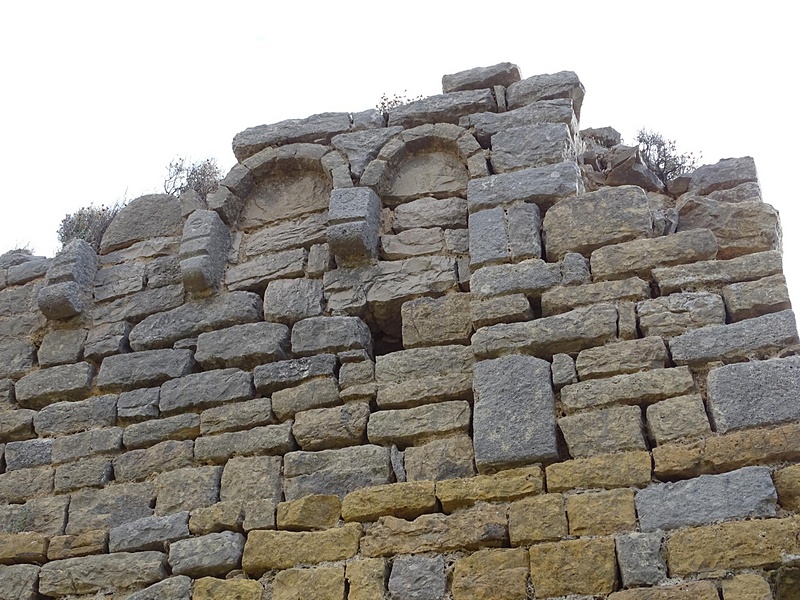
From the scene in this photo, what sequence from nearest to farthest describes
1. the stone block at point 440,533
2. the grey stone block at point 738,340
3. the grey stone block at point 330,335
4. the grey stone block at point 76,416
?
the stone block at point 440,533
the grey stone block at point 738,340
the grey stone block at point 330,335
the grey stone block at point 76,416

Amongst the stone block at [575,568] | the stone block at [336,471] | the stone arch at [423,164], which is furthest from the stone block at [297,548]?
the stone arch at [423,164]

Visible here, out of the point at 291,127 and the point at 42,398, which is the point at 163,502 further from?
the point at 291,127

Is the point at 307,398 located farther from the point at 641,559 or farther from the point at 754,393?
the point at 754,393

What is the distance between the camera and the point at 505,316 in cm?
442

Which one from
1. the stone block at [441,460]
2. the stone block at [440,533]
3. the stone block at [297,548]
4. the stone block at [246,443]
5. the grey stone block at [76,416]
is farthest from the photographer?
the grey stone block at [76,416]

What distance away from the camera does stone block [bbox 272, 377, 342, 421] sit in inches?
183

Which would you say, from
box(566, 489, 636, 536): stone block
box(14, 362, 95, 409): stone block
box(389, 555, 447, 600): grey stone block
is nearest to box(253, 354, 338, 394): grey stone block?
box(14, 362, 95, 409): stone block

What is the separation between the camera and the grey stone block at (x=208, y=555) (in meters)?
4.20

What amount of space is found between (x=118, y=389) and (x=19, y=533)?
88 centimetres

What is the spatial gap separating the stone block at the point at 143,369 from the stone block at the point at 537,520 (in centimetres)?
208

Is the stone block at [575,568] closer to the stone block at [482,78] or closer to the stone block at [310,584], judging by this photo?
the stone block at [310,584]

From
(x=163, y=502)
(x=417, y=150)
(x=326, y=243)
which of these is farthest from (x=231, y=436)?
(x=417, y=150)

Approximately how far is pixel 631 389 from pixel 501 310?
73 cm

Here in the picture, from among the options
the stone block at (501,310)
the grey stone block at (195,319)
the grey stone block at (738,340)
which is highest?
the grey stone block at (195,319)
